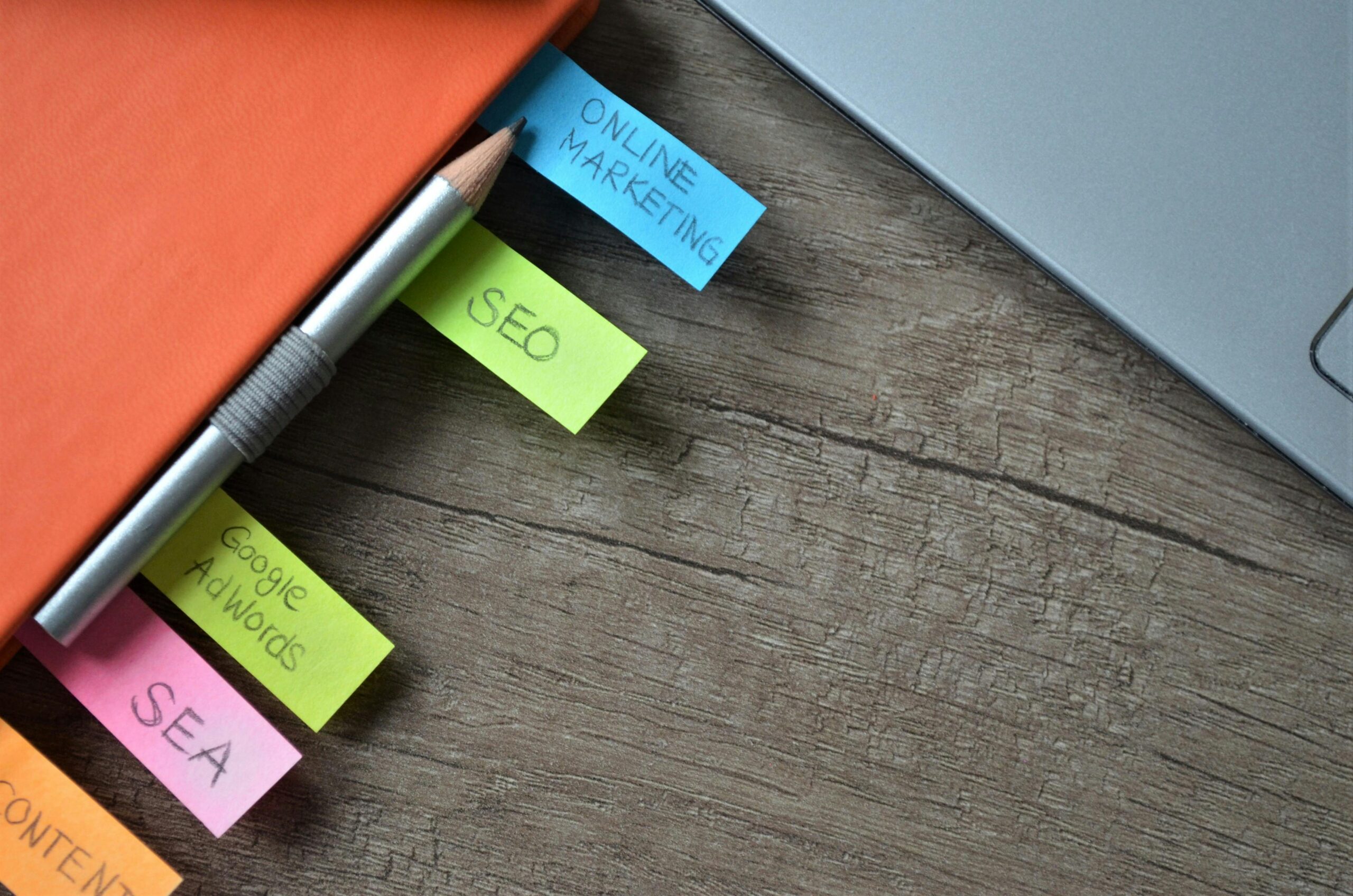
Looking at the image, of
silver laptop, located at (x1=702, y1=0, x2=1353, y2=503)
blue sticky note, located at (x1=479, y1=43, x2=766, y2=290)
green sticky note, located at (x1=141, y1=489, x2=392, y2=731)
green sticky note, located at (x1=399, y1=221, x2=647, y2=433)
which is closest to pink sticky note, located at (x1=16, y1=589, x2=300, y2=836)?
green sticky note, located at (x1=141, y1=489, x2=392, y2=731)

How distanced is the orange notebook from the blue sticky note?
0.09 feet

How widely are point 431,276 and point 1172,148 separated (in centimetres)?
42

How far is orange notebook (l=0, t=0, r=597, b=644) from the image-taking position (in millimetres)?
451

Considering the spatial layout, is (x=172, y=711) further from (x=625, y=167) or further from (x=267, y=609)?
(x=625, y=167)

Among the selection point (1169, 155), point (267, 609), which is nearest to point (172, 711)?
point (267, 609)

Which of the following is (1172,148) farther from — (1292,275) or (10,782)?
(10,782)

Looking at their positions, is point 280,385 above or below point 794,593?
below

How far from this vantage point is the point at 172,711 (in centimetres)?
47

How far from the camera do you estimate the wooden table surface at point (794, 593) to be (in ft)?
1.73

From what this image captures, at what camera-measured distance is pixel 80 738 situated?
51 centimetres

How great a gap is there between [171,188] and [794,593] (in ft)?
1.39

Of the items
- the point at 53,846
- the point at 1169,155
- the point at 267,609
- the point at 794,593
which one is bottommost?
the point at 53,846

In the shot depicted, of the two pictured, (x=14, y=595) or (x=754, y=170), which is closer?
(x=14, y=595)

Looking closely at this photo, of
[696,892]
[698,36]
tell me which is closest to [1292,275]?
[698,36]
